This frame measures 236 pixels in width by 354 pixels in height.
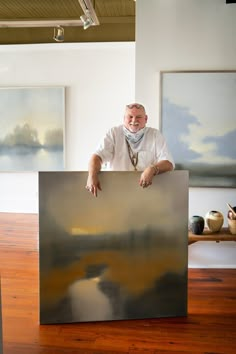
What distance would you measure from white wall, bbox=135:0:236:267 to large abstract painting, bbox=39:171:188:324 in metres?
1.23

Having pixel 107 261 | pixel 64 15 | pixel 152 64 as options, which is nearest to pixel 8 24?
pixel 64 15

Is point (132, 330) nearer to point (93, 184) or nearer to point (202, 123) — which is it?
point (93, 184)

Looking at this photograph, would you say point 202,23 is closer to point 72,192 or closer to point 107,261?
point 72,192

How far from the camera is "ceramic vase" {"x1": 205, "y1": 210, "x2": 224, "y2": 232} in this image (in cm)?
313

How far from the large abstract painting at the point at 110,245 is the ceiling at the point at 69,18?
3.53 meters

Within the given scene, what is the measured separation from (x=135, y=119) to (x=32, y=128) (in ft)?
11.8

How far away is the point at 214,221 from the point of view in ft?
10.3

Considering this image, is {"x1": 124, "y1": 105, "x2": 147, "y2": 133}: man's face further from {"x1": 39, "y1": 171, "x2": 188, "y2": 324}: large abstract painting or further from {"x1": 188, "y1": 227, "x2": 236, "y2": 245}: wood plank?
{"x1": 188, "y1": 227, "x2": 236, "y2": 245}: wood plank

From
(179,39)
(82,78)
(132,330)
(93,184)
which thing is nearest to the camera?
(93,184)

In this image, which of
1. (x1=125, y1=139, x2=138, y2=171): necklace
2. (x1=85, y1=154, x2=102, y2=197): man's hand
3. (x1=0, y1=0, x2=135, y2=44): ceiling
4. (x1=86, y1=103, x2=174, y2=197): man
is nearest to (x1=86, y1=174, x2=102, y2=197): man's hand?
(x1=85, y1=154, x2=102, y2=197): man's hand

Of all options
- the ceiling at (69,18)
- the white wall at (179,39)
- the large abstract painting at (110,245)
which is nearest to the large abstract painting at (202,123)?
the white wall at (179,39)

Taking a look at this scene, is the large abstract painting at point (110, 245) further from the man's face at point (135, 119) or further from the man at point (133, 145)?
the man's face at point (135, 119)

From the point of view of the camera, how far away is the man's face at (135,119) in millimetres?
2457

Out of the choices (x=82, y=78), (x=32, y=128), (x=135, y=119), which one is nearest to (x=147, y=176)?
(x=135, y=119)
